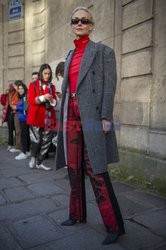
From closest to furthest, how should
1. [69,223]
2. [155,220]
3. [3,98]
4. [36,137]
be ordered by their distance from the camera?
[69,223] → [155,220] → [36,137] → [3,98]

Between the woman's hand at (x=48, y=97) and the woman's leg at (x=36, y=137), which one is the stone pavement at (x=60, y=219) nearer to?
the woman's leg at (x=36, y=137)

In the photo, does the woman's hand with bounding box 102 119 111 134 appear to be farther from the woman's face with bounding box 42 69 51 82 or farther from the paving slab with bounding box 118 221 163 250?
the woman's face with bounding box 42 69 51 82

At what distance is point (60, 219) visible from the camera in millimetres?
2936

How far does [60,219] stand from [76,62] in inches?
63.3

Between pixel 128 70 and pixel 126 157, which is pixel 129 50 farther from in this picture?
pixel 126 157

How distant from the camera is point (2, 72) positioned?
31.1 feet

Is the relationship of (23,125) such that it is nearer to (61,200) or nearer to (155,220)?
(61,200)

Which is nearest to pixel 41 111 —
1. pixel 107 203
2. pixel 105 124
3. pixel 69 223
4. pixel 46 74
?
pixel 46 74

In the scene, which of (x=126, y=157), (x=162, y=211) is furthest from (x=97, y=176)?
(x=126, y=157)

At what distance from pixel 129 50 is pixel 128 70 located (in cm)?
32

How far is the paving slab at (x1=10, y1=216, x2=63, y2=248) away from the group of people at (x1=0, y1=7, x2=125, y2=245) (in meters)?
0.18

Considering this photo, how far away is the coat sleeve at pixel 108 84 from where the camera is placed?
2.42 meters

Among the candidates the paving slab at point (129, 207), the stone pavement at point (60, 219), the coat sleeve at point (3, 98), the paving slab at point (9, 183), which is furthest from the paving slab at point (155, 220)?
the coat sleeve at point (3, 98)

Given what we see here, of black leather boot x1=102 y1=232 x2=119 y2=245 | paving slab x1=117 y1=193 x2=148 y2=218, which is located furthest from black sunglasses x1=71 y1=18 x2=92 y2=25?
paving slab x1=117 y1=193 x2=148 y2=218
